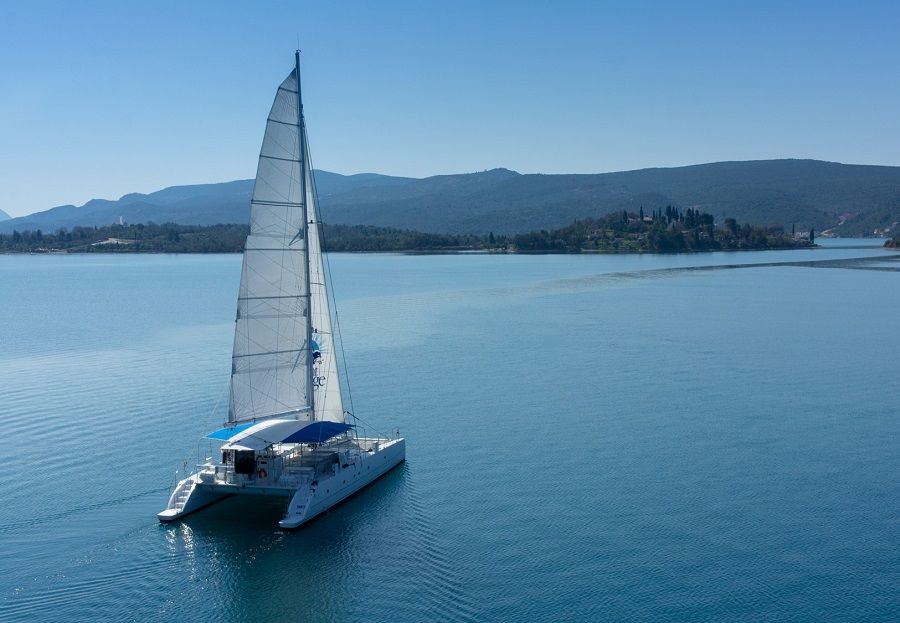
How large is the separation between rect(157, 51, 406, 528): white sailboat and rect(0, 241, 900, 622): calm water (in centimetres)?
110

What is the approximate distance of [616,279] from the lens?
399 ft

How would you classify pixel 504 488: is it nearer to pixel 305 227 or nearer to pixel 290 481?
pixel 290 481

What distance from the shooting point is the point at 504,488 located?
27.5 m

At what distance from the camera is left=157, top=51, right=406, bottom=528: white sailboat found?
25594mm

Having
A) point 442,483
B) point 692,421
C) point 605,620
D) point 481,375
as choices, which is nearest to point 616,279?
point 481,375

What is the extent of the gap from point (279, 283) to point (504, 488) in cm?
1001

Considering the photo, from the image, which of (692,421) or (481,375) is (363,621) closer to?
(692,421)

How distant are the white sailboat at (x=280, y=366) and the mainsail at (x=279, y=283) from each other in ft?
0.11

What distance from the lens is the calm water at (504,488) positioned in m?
20.4

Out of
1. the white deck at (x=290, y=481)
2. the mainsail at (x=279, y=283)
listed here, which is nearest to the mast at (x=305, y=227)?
the mainsail at (x=279, y=283)

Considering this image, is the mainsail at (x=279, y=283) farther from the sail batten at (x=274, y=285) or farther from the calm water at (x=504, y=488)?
the calm water at (x=504, y=488)

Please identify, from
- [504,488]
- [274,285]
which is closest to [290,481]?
A: [274,285]

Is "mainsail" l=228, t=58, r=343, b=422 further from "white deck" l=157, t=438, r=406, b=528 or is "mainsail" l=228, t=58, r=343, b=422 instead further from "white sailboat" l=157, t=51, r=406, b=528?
"white deck" l=157, t=438, r=406, b=528

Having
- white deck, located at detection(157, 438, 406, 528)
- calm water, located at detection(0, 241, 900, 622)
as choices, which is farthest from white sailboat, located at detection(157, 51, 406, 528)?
calm water, located at detection(0, 241, 900, 622)
